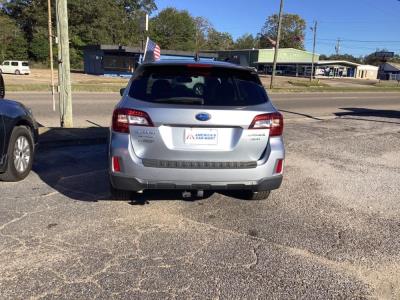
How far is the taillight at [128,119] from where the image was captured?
4.17 metres

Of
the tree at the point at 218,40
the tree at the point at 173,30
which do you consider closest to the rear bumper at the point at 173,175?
the tree at the point at 173,30

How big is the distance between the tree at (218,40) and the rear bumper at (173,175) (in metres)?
123

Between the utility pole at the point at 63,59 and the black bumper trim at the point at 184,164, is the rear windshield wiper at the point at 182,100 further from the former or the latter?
the utility pole at the point at 63,59

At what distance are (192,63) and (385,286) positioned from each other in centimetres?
282

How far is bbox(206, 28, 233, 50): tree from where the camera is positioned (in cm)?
12431

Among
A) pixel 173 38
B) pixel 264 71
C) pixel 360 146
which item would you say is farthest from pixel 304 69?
pixel 360 146

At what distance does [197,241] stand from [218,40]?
423ft

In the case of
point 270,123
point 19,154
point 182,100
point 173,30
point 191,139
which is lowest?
point 19,154

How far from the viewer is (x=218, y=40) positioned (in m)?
128

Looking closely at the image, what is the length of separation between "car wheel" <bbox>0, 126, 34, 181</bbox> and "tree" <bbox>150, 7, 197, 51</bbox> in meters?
95.0

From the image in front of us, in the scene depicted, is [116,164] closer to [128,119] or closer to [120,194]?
[128,119]

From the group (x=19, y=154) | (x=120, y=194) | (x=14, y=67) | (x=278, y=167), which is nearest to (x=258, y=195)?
(x=278, y=167)

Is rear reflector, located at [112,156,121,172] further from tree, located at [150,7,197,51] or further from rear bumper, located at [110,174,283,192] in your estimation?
tree, located at [150,7,197,51]

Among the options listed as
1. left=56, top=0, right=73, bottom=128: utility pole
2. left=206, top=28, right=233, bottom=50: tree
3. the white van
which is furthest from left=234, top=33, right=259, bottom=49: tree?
left=56, top=0, right=73, bottom=128: utility pole
